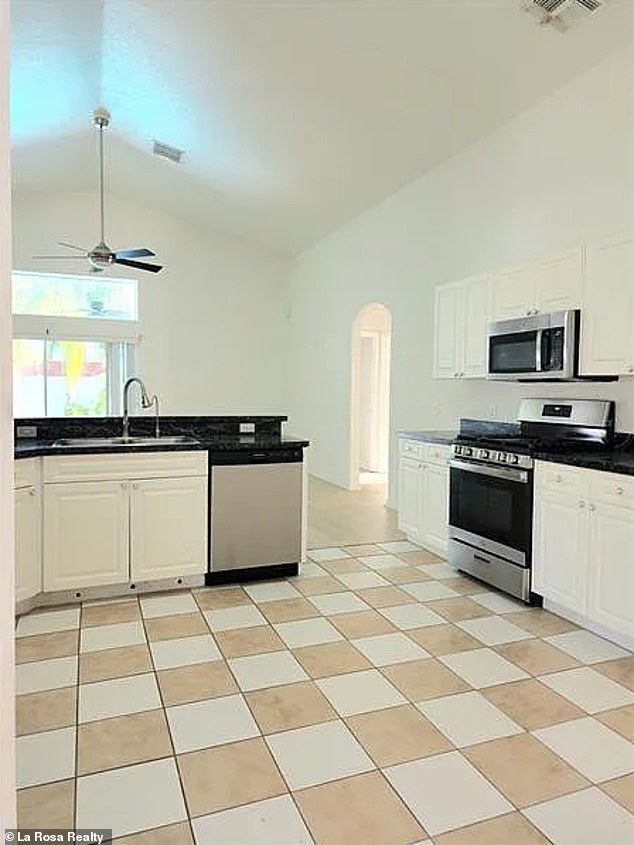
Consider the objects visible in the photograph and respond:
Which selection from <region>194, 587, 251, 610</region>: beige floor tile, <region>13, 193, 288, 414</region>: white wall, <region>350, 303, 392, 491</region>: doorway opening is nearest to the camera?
<region>194, 587, 251, 610</region>: beige floor tile

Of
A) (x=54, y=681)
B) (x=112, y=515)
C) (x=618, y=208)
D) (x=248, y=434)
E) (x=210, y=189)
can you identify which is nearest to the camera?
(x=54, y=681)

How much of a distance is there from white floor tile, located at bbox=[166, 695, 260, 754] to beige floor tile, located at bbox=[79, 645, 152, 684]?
40 centimetres

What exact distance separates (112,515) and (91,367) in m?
5.38

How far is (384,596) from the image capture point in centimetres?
364

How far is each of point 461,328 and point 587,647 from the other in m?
2.49

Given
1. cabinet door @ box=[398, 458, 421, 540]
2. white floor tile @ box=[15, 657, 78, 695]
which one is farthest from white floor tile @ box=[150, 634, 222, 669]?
cabinet door @ box=[398, 458, 421, 540]

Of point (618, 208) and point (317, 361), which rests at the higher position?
point (618, 208)

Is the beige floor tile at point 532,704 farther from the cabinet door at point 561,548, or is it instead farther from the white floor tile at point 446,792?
the cabinet door at point 561,548

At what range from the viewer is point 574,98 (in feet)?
12.9

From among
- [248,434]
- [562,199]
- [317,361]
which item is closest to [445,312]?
[562,199]

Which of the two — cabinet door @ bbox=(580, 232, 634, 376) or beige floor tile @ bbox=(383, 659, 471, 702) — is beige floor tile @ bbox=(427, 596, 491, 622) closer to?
A: beige floor tile @ bbox=(383, 659, 471, 702)

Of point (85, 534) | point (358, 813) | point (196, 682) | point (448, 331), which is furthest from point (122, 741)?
point (448, 331)

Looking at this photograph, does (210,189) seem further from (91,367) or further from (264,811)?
(264,811)

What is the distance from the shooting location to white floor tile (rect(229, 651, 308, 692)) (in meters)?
2.57
